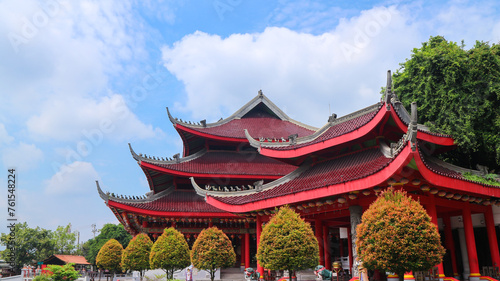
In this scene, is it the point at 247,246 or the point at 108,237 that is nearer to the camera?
the point at 247,246

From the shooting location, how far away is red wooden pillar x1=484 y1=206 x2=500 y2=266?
1634 centimetres

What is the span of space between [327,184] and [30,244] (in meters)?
61.2

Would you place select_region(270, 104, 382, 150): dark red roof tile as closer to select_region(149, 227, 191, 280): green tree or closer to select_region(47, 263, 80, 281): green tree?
select_region(149, 227, 191, 280): green tree

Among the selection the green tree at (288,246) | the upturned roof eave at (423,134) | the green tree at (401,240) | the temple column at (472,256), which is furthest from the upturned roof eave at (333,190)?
the temple column at (472,256)

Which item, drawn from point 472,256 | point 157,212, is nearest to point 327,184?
point 472,256

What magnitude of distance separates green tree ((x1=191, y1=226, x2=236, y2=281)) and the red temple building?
176cm

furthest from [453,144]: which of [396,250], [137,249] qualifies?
[137,249]

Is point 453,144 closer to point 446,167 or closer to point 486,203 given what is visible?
point 446,167

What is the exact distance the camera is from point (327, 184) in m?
15.3

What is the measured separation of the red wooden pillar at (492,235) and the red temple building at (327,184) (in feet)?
0.13

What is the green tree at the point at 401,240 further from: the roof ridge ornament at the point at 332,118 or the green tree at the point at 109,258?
the green tree at the point at 109,258

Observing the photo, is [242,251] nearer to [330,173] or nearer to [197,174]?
[197,174]

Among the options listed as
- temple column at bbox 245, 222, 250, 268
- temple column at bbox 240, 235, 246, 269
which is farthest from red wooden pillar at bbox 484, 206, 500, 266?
temple column at bbox 240, 235, 246, 269

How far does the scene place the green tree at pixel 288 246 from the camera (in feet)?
43.3
